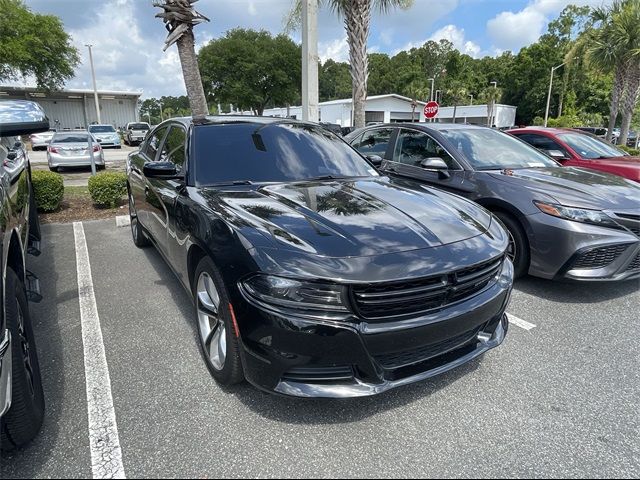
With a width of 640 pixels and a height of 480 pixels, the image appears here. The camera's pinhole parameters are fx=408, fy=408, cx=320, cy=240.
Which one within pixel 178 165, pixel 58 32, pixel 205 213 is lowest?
pixel 205 213

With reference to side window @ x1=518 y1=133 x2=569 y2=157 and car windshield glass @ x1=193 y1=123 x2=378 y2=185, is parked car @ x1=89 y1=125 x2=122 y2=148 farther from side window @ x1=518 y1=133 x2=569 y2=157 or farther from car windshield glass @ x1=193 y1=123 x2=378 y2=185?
car windshield glass @ x1=193 y1=123 x2=378 y2=185

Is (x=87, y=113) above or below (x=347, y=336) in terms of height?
above

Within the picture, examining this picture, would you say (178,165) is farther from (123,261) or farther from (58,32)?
(58,32)

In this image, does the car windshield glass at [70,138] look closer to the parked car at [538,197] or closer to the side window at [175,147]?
the side window at [175,147]

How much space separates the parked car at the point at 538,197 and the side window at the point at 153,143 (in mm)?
2321

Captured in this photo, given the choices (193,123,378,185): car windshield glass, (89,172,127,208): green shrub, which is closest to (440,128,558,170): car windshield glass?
(193,123,378,185): car windshield glass

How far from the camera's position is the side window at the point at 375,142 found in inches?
229

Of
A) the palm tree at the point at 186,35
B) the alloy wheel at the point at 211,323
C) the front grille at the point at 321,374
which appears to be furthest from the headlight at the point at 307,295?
the palm tree at the point at 186,35

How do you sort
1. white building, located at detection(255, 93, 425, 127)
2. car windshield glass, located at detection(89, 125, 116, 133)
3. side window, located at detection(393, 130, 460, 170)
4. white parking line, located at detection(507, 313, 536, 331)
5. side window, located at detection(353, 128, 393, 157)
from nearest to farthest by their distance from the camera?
white parking line, located at detection(507, 313, 536, 331) → side window, located at detection(393, 130, 460, 170) → side window, located at detection(353, 128, 393, 157) → car windshield glass, located at detection(89, 125, 116, 133) → white building, located at detection(255, 93, 425, 127)

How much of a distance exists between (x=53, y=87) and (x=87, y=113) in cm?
1493

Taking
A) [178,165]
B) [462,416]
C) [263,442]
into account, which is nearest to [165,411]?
[263,442]

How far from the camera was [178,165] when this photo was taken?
337 cm

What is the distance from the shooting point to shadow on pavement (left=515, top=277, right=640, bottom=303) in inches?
154

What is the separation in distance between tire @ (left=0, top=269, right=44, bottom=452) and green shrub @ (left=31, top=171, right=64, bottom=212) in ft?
19.7
